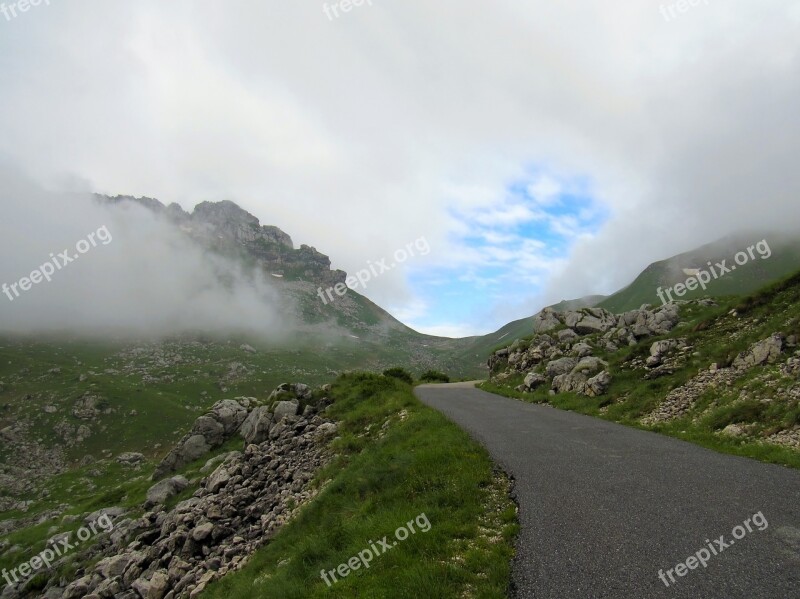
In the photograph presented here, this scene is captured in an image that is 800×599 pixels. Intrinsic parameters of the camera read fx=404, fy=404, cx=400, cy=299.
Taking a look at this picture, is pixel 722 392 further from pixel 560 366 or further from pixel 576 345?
pixel 576 345

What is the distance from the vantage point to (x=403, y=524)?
11.2 meters

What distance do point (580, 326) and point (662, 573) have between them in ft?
133

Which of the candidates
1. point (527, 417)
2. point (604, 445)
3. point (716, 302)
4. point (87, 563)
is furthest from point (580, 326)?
point (87, 563)

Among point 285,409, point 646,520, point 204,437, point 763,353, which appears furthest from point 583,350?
point 204,437

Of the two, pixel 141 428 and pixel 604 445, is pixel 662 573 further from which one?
pixel 141 428

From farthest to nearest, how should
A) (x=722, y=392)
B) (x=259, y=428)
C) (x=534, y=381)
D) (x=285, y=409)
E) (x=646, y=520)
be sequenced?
(x=534, y=381)
(x=285, y=409)
(x=259, y=428)
(x=722, y=392)
(x=646, y=520)

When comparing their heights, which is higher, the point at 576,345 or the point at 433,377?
the point at 433,377

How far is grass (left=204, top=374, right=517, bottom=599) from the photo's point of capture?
8617mm

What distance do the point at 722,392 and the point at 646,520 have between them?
1487 cm

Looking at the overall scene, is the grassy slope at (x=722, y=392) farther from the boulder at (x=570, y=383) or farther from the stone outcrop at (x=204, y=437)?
the stone outcrop at (x=204, y=437)

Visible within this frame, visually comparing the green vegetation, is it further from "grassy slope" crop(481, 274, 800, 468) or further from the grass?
the grass

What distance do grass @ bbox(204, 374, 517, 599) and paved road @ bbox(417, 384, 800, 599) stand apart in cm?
81

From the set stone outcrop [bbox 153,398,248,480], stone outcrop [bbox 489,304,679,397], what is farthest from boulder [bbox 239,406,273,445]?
stone outcrop [bbox 489,304,679,397]

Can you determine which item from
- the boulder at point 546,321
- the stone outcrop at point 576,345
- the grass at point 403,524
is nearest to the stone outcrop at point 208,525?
the grass at point 403,524
